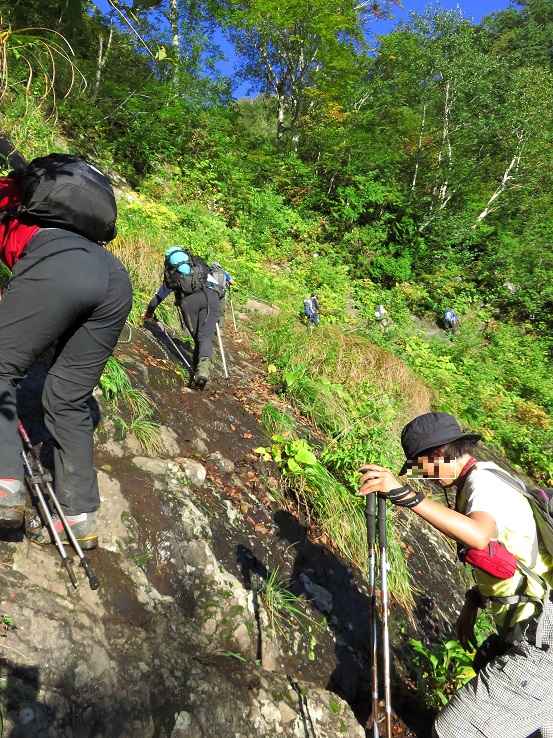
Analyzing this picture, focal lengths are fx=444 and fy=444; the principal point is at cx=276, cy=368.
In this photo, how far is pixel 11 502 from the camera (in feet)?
6.66

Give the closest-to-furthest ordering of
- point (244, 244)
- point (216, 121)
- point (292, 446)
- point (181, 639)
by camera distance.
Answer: point (181, 639), point (292, 446), point (244, 244), point (216, 121)

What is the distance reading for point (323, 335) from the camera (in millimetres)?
7738

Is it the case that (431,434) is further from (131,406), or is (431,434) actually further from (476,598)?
(131,406)

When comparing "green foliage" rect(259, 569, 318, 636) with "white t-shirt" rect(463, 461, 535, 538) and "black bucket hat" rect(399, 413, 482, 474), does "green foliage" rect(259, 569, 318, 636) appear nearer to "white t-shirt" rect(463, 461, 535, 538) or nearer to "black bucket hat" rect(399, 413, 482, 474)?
"black bucket hat" rect(399, 413, 482, 474)

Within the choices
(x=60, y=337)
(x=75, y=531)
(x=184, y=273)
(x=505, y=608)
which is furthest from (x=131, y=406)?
(x=505, y=608)

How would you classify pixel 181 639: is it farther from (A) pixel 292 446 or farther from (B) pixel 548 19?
(B) pixel 548 19

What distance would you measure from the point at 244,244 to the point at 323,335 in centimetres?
607

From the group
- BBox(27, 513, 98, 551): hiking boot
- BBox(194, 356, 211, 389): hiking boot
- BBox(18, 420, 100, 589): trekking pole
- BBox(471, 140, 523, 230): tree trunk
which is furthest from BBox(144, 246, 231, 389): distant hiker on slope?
BBox(471, 140, 523, 230): tree trunk

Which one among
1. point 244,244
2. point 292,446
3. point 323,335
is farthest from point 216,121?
point 292,446

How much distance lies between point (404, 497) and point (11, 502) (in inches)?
70.2

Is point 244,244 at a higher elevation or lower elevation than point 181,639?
higher

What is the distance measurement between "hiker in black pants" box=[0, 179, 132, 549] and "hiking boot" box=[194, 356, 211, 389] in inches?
109

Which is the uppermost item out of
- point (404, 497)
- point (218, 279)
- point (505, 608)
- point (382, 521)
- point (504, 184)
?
point (504, 184)

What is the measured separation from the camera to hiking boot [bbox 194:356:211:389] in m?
5.17
